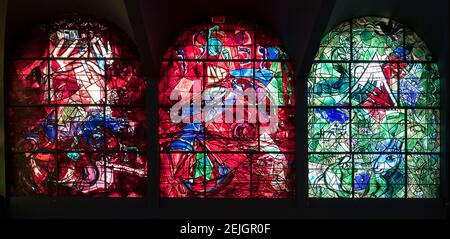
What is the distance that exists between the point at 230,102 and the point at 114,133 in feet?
9.06

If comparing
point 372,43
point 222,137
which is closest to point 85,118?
point 222,137

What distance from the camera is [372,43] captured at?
12.1 meters

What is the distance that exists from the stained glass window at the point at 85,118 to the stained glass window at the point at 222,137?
668 mm

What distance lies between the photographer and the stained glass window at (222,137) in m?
12.0

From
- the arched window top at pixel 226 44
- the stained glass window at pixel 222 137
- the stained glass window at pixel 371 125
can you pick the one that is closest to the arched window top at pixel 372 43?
the stained glass window at pixel 371 125

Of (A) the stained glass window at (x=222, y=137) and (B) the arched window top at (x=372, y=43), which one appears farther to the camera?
(B) the arched window top at (x=372, y=43)

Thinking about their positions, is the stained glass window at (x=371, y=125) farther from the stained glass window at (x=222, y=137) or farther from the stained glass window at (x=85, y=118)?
the stained glass window at (x=85, y=118)

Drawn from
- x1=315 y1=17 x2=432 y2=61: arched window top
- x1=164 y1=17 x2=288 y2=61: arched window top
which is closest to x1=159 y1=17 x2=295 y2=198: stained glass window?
x1=164 y1=17 x2=288 y2=61: arched window top

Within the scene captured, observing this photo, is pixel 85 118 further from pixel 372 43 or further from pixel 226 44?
pixel 372 43

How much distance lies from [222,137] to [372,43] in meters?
4.12

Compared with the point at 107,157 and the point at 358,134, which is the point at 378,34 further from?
the point at 107,157

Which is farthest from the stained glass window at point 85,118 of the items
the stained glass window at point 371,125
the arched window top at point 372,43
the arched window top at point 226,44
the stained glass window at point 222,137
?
the arched window top at point 372,43

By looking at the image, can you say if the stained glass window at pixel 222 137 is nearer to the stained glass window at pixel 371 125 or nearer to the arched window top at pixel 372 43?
the stained glass window at pixel 371 125

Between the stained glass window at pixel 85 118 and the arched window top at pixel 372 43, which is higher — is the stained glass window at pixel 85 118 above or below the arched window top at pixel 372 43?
below
